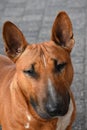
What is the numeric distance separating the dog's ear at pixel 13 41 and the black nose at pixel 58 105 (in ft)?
1.91

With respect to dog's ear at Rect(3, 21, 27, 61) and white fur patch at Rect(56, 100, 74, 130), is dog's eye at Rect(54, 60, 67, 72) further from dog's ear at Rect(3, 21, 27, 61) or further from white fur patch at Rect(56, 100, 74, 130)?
white fur patch at Rect(56, 100, 74, 130)

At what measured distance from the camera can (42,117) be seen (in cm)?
311

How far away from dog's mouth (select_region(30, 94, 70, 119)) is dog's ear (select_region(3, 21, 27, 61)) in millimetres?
460

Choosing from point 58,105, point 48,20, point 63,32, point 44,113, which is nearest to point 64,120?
point 44,113

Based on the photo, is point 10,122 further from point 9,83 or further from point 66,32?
point 66,32

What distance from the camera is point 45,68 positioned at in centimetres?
289

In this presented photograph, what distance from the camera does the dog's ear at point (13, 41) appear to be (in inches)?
125

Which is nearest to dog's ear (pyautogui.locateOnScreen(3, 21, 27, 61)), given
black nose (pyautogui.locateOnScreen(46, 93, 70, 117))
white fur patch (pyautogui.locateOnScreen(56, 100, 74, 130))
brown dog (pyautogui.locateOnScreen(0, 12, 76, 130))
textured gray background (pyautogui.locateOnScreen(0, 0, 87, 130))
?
brown dog (pyautogui.locateOnScreen(0, 12, 76, 130))

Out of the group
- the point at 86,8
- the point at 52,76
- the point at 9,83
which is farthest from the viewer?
the point at 86,8

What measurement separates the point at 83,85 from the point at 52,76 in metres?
1.86

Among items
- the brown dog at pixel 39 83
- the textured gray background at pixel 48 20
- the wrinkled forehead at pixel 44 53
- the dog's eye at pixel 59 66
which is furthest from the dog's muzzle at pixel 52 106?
the textured gray background at pixel 48 20

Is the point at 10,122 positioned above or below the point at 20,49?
below

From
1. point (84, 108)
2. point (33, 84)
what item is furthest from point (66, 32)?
point (84, 108)

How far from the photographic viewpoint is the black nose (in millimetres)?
2809
